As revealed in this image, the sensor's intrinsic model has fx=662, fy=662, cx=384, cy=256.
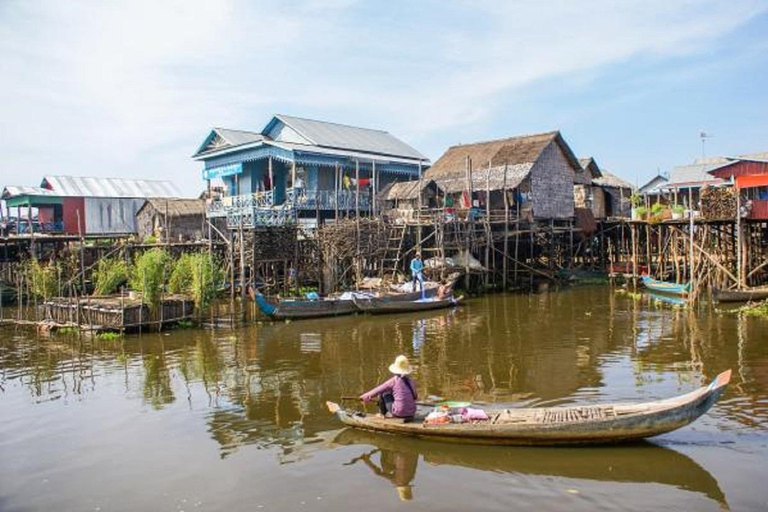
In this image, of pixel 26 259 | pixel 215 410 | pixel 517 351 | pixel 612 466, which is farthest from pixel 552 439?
pixel 26 259

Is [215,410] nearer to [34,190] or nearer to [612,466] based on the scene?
[612,466]

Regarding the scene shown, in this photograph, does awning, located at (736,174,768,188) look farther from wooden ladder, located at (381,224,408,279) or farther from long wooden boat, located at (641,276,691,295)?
wooden ladder, located at (381,224,408,279)

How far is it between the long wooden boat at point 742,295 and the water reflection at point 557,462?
13350mm

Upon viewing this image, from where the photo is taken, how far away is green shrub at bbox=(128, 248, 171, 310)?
58.0 feet

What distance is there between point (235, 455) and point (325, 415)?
1.99 metres

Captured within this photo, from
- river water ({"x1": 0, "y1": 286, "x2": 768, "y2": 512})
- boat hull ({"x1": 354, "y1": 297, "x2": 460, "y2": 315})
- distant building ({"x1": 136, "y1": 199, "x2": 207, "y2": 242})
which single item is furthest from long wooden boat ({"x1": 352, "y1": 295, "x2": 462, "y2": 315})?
distant building ({"x1": 136, "y1": 199, "x2": 207, "y2": 242})

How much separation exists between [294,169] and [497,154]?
11007mm

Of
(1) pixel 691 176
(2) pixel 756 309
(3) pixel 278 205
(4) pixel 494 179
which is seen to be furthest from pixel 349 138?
(1) pixel 691 176

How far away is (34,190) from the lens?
118 feet

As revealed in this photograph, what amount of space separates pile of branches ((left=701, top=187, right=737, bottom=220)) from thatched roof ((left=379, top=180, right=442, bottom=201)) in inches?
405

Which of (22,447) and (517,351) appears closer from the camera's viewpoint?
(22,447)

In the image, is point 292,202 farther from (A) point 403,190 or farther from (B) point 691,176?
(B) point 691,176

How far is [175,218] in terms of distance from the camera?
35562mm

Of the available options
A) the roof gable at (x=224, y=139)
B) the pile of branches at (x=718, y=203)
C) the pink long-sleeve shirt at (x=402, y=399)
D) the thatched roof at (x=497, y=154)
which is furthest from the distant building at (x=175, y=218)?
the pink long-sleeve shirt at (x=402, y=399)
